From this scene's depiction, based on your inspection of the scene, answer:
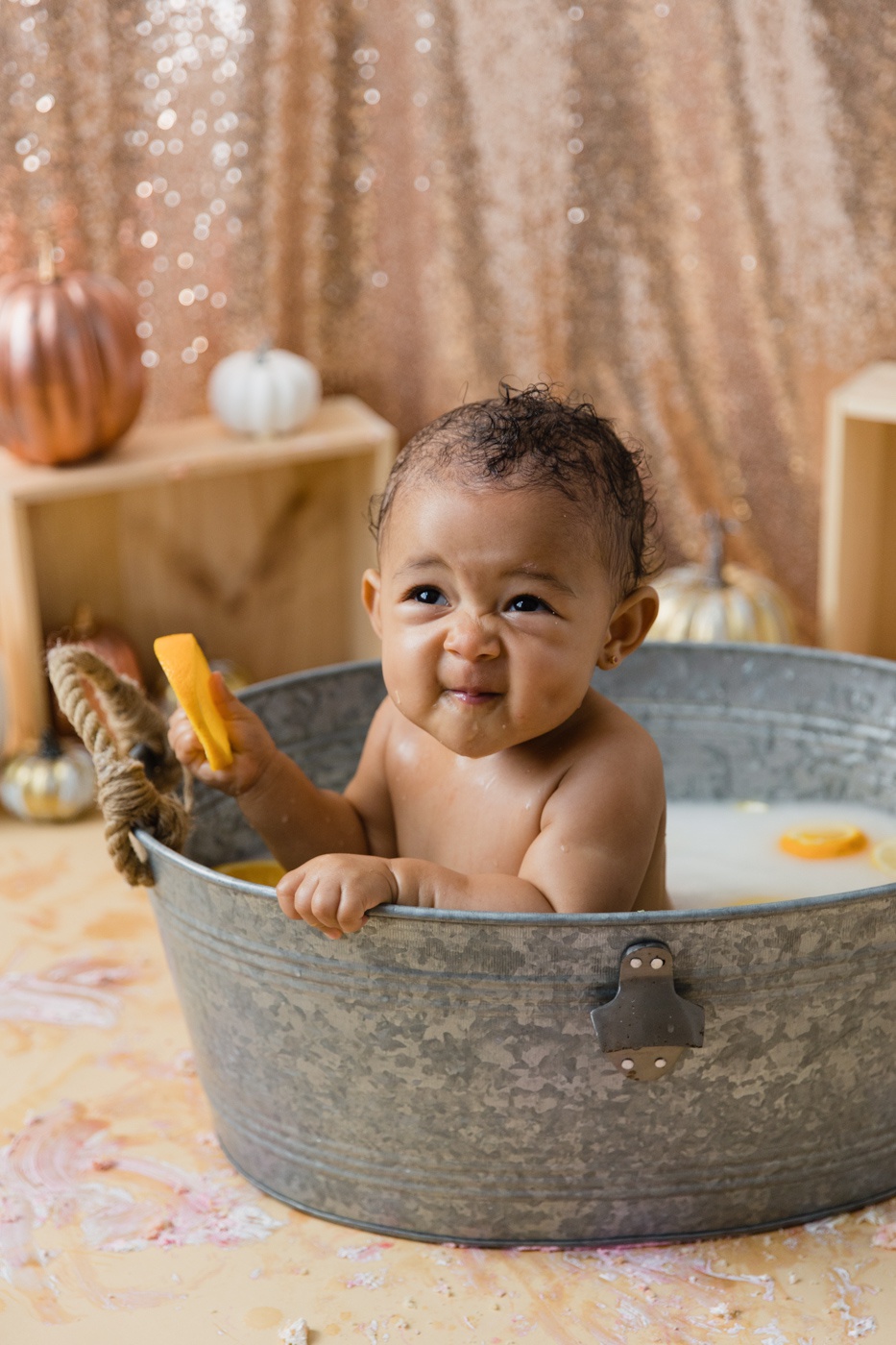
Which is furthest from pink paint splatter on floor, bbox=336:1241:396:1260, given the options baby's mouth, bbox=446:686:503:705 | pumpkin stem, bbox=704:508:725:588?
pumpkin stem, bbox=704:508:725:588

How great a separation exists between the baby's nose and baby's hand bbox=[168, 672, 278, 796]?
20 cm

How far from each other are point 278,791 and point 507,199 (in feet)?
3.78

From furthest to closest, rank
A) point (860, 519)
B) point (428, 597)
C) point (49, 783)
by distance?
point (860, 519) < point (49, 783) < point (428, 597)

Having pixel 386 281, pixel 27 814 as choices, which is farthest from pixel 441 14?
pixel 27 814

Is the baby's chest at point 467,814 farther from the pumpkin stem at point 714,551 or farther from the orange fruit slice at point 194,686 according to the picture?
the pumpkin stem at point 714,551

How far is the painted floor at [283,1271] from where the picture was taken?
0.86 metres

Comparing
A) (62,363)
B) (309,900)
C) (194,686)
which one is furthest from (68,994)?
(62,363)

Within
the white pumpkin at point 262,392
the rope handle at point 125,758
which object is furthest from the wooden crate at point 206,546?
the rope handle at point 125,758

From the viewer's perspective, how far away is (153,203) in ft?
5.85

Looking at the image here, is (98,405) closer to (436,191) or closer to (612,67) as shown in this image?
(436,191)

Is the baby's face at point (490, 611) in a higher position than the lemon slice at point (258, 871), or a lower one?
higher

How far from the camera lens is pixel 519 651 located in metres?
0.85

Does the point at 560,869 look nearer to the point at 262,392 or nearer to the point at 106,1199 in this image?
the point at 106,1199

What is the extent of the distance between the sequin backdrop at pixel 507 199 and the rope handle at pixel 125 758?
3.12ft
